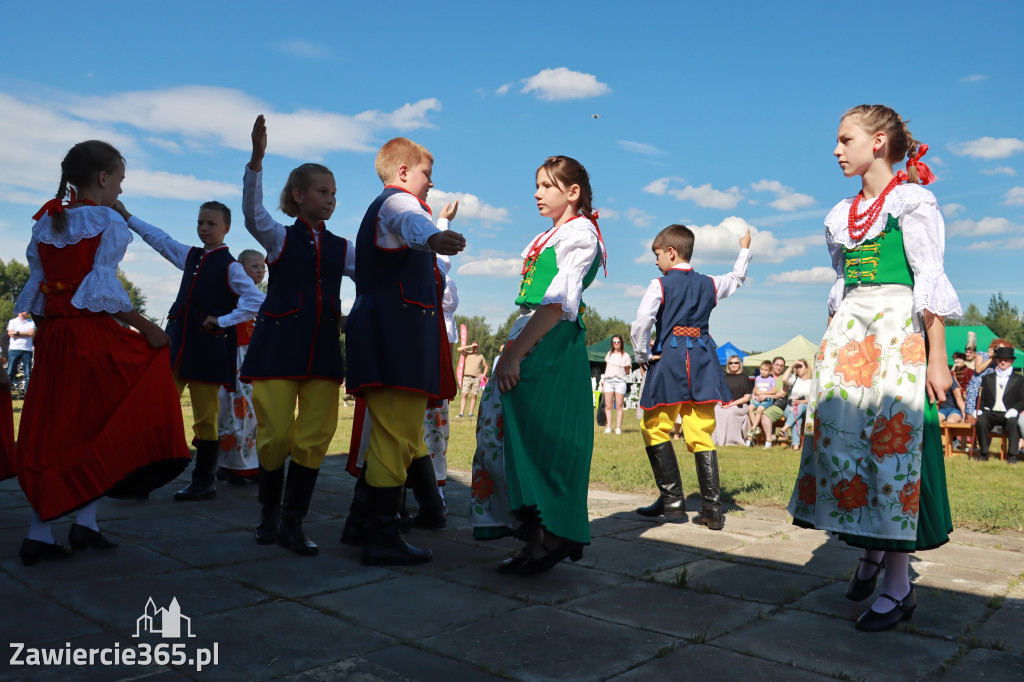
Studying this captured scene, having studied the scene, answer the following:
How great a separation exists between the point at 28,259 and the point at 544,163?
8.39 feet

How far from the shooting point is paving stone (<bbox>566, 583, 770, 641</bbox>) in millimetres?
2795

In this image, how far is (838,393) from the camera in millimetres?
3107

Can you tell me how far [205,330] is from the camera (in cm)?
525

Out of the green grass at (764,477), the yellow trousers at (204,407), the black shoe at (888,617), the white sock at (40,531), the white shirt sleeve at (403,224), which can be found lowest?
the green grass at (764,477)

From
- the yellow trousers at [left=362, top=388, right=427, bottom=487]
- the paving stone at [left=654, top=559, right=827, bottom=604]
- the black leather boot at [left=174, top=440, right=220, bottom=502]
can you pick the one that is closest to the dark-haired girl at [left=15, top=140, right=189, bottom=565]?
the yellow trousers at [left=362, top=388, right=427, bottom=487]

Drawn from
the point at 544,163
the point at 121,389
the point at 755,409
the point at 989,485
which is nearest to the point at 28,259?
the point at 121,389

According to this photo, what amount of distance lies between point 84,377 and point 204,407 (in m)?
1.83

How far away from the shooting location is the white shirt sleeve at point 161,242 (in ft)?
16.1

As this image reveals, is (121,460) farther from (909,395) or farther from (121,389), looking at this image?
(909,395)

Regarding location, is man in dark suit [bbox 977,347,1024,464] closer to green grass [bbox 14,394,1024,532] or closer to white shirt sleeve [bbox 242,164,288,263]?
green grass [bbox 14,394,1024,532]

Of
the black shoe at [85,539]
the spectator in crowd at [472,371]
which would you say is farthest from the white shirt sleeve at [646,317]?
the spectator in crowd at [472,371]

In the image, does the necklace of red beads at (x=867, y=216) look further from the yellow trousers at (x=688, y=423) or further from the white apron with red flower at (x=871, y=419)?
the yellow trousers at (x=688, y=423)

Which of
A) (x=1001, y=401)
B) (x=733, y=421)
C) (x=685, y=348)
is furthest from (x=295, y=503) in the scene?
(x=1001, y=401)

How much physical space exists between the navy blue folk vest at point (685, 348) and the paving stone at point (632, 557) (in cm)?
134
